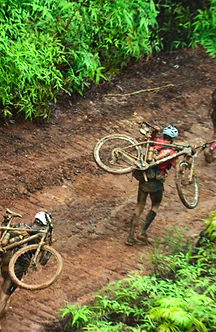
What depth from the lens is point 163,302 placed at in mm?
7430

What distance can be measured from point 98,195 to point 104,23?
4530 mm

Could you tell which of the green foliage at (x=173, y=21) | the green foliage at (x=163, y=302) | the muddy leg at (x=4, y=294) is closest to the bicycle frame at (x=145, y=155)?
the green foliage at (x=163, y=302)

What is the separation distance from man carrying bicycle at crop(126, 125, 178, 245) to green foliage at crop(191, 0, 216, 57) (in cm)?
688

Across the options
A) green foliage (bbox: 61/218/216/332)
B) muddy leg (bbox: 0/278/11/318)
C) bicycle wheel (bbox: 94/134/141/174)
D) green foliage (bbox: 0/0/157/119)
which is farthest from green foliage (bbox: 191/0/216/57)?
muddy leg (bbox: 0/278/11/318)

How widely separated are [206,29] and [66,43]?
15.4ft

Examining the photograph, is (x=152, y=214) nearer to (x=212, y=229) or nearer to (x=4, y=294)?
(x=212, y=229)

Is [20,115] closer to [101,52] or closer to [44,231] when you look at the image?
[101,52]

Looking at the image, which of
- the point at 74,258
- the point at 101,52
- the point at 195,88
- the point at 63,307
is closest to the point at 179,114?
the point at 195,88

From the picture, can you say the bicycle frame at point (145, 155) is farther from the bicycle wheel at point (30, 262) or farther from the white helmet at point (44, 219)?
the bicycle wheel at point (30, 262)

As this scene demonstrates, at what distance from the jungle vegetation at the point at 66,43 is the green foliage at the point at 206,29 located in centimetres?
3

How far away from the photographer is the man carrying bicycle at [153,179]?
9258mm

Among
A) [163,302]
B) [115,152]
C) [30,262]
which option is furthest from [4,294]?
[115,152]

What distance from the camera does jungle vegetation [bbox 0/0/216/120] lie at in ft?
37.8

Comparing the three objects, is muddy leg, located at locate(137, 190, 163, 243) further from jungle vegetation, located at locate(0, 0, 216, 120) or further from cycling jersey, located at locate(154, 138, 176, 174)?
jungle vegetation, located at locate(0, 0, 216, 120)
